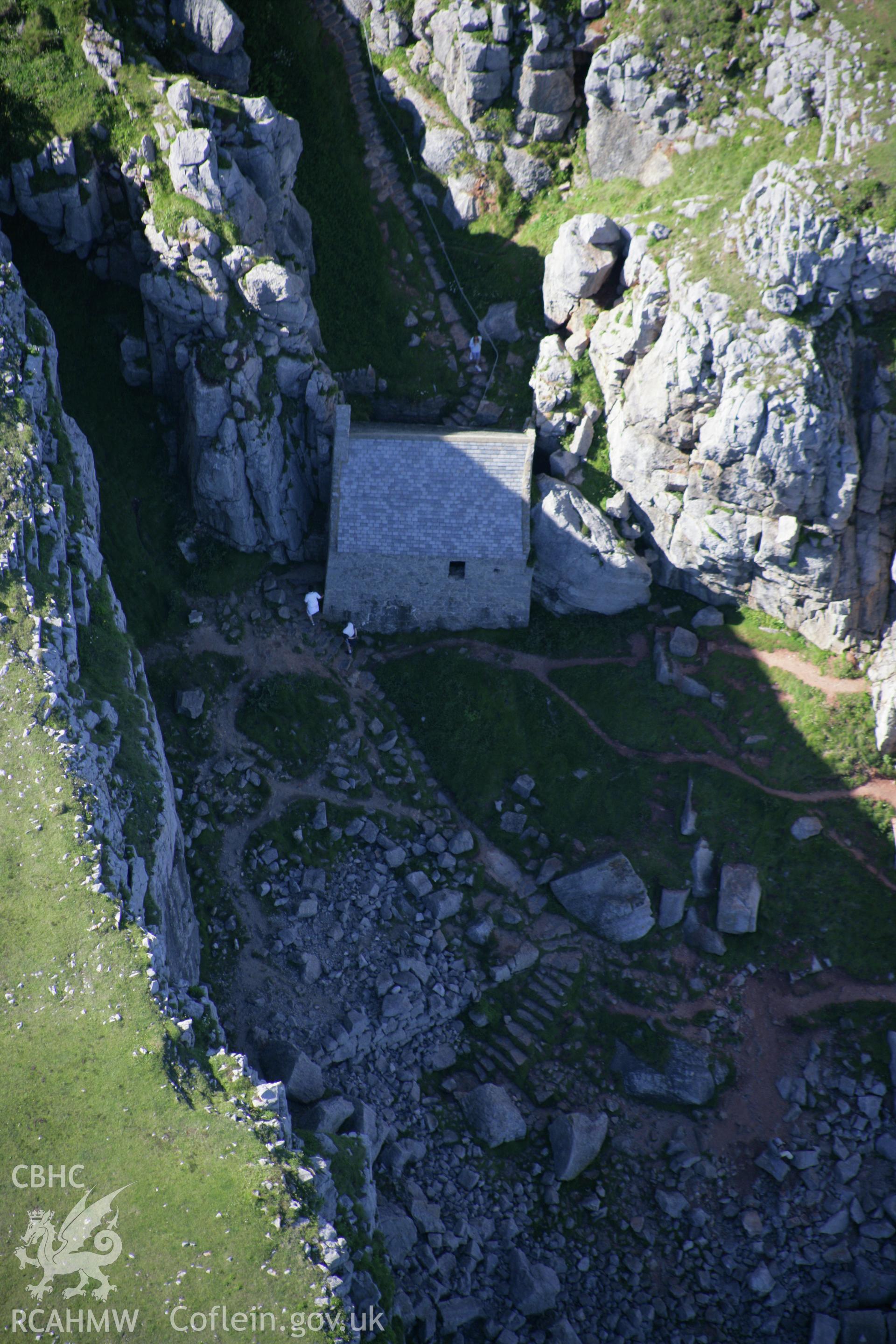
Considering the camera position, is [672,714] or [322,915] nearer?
[322,915]

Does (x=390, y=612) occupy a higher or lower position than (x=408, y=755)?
higher

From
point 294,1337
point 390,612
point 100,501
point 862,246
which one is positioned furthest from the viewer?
point 390,612

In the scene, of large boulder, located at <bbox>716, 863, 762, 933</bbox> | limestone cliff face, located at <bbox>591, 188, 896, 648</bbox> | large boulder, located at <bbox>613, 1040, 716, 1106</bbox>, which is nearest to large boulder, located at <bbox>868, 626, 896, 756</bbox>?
limestone cliff face, located at <bbox>591, 188, 896, 648</bbox>

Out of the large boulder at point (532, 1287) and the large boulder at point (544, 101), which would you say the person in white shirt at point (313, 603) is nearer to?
the large boulder at point (544, 101)

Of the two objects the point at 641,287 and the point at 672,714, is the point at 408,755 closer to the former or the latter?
the point at 672,714

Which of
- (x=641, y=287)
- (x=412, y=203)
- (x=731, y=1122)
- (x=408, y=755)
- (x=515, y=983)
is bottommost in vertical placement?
(x=731, y=1122)

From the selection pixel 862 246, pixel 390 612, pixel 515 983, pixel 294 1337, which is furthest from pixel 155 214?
pixel 294 1337
